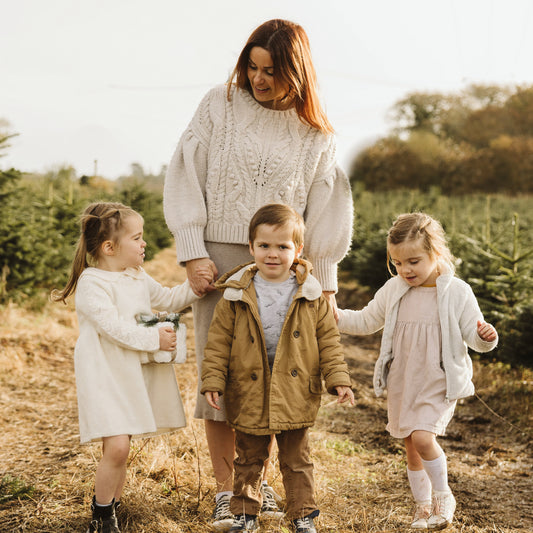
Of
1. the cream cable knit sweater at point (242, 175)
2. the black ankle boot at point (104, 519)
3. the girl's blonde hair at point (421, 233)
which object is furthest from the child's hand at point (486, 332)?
the black ankle boot at point (104, 519)

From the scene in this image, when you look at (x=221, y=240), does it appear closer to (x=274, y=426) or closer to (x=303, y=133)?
(x=303, y=133)

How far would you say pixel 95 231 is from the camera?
254 centimetres

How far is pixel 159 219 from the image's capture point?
1440cm

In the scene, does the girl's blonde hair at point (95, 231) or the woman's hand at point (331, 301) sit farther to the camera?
the woman's hand at point (331, 301)

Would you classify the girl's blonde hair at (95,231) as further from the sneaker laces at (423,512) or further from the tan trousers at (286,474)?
the sneaker laces at (423,512)

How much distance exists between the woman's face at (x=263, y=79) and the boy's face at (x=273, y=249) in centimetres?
63

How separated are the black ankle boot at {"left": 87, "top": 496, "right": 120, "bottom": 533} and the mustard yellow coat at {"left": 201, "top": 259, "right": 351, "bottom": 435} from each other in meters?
0.59

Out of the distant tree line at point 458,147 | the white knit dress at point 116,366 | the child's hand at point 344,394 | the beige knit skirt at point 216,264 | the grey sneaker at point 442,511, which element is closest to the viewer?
the white knit dress at point 116,366

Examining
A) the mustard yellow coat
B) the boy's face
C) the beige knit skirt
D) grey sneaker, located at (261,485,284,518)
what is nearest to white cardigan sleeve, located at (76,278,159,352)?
the mustard yellow coat

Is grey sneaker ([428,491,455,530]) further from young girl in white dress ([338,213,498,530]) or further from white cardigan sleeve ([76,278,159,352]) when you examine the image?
white cardigan sleeve ([76,278,159,352])

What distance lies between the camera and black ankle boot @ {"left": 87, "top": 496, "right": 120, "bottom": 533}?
7.94 ft

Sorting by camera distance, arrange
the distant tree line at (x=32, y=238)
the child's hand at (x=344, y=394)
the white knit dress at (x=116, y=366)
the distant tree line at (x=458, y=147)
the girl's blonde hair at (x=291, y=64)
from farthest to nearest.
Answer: the distant tree line at (x=458, y=147) < the distant tree line at (x=32, y=238) < the girl's blonde hair at (x=291, y=64) < the child's hand at (x=344, y=394) < the white knit dress at (x=116, y=366)

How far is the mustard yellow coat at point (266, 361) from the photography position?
2.46 meters

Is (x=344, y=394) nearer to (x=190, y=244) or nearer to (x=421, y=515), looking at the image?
(x=421, y=515)
